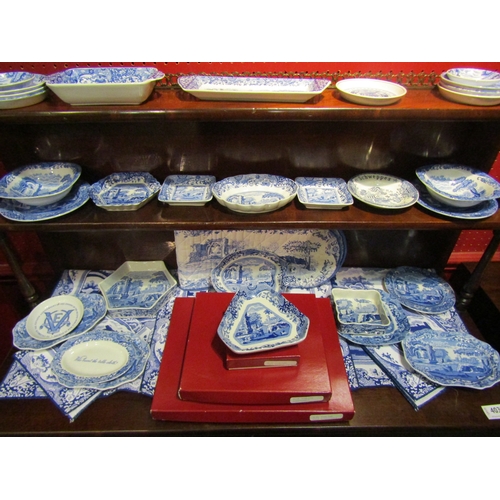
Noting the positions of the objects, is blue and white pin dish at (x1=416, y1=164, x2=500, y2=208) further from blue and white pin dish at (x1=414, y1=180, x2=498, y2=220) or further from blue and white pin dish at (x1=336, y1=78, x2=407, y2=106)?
blue and white pin dish at (x1=336, y1=78, x2=407, y2=106)

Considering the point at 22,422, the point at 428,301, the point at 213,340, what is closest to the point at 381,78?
the point at 428,301

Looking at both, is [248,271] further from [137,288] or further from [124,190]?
[124,190]

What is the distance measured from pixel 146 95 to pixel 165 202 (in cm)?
34

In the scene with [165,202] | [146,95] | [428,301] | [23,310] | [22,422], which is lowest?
[23,310]

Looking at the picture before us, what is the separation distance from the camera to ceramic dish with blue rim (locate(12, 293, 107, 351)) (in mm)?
1282

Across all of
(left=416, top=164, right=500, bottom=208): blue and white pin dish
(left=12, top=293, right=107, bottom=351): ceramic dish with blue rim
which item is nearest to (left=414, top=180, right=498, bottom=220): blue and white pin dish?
(left=416, top=164, right=500, bottom=208): blue and white pin dish

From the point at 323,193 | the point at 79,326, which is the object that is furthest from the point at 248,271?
the point at 79,326

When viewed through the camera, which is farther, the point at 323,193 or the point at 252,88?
the point at 323,193

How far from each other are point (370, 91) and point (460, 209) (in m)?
0.49

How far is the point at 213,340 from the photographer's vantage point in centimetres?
118

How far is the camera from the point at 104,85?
36.9 inches

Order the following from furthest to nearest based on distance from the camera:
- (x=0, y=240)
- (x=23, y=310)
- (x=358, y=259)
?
(x=23, y=310), (x=358, y=259), (x=0, y=240)

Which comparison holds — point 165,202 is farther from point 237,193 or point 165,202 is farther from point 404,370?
point 404,370

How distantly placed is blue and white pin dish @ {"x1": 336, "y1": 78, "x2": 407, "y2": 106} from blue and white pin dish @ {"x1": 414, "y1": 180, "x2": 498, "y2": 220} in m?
0.36
